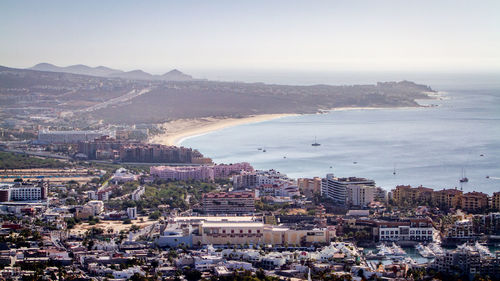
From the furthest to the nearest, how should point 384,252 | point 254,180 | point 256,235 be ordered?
point 254,180
point 256,235
point 384,252

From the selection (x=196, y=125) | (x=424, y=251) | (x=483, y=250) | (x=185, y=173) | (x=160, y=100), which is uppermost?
(x=160, y=100)

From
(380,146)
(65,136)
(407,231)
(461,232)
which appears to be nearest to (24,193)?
(407,231)

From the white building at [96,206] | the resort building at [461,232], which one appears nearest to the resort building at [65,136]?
the white building at [96,206]

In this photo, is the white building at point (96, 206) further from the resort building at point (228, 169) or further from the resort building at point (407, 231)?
the resort building at point (407, 231)

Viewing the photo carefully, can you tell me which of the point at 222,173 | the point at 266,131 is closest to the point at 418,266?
the point at 222,173

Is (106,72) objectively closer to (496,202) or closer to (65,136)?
(65,136)

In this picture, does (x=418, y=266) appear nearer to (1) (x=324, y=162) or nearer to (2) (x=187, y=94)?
(1) (x=324, y=162)

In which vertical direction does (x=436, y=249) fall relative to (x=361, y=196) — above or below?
below
